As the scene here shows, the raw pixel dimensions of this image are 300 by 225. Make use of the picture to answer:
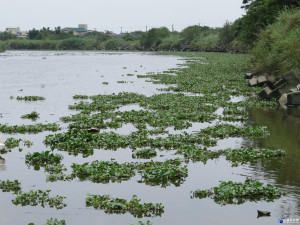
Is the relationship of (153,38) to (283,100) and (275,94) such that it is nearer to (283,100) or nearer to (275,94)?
(275,94)

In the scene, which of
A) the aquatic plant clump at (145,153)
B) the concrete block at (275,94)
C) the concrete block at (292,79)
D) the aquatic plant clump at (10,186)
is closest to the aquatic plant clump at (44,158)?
the aquatic plant clump at (10,186)

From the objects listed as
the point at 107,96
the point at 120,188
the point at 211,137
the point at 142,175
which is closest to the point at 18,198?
the point at 120,188

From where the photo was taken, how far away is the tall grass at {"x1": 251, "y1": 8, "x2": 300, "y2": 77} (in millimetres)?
28203

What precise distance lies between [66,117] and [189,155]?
7.47 m

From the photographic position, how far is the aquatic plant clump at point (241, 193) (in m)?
9.52

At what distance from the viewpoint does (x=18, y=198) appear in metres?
9.26

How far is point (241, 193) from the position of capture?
379 inches

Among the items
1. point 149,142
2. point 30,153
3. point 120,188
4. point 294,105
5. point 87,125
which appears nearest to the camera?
point 120,188

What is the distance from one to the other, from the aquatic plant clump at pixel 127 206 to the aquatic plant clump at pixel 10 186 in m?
1.84

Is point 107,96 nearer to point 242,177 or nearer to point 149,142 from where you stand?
point 149,142

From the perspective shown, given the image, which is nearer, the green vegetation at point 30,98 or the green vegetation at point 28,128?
the green vegetation at point 28,128

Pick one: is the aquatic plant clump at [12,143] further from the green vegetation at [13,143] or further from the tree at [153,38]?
the tree at [153,38]

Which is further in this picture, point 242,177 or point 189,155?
point 189,155

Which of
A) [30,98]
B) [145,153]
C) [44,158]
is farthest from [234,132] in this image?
[30,98]
